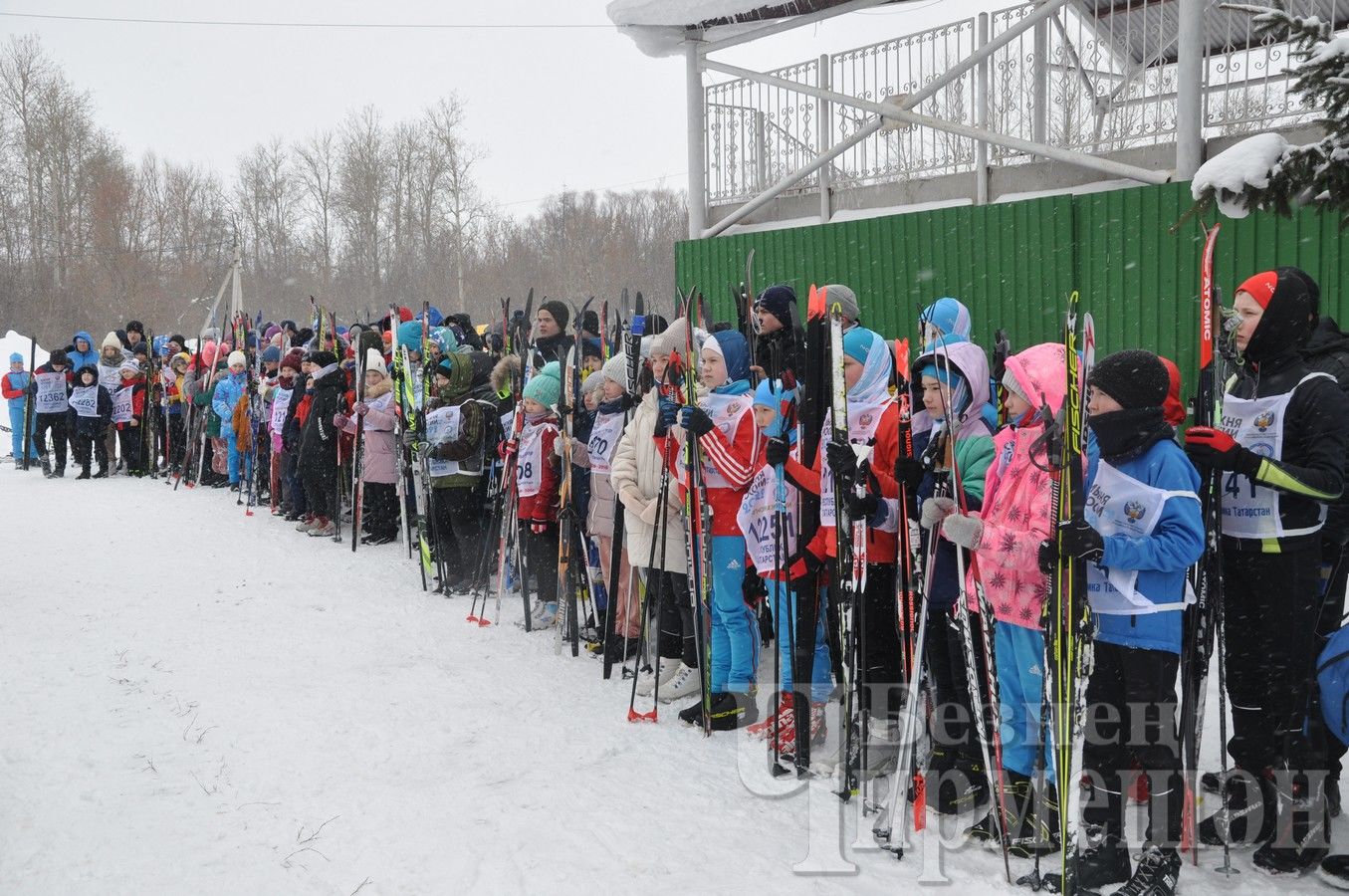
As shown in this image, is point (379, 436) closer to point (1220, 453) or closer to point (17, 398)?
point (1220, 453)

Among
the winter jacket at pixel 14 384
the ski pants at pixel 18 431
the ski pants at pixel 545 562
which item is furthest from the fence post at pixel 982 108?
the ski pants at pixel 18 431

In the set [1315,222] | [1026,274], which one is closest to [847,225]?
[1026,274]

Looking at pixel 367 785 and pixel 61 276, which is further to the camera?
pixel 61 276

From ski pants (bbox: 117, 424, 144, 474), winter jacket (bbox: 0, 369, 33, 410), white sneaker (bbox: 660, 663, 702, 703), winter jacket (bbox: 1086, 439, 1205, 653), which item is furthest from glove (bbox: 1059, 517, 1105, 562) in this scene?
winter jacket (bbox: 0, 369, 33, 410)

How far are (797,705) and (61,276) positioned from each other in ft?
143

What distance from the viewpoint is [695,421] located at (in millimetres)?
4336

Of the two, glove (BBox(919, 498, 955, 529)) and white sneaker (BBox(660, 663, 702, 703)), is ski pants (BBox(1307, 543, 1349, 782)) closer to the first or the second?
glove (BBox(919, 498, 955, 529))

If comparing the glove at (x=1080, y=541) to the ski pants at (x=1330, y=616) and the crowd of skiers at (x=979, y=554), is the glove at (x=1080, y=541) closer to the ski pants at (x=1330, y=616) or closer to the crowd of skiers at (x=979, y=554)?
the crowd of skiers at (x=979, y=554)

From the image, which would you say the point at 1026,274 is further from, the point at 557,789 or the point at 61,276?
the point at 61,276

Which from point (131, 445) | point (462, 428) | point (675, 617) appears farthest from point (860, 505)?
point (131, 445)

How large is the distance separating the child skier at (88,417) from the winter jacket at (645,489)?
1156 cm

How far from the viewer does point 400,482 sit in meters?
Result: 8.39

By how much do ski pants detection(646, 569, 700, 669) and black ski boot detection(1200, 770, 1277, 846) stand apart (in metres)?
2.29

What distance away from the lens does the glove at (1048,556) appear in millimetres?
2951
